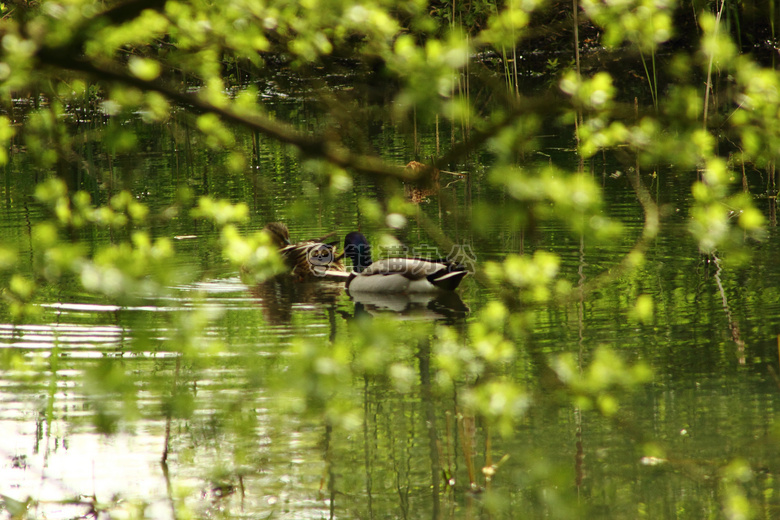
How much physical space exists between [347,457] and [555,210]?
2741mm

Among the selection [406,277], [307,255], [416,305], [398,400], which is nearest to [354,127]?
[398,400]

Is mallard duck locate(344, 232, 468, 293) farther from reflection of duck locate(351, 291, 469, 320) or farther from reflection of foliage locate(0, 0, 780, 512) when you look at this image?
reflection of foliage locate(0, 0, 780, 512)

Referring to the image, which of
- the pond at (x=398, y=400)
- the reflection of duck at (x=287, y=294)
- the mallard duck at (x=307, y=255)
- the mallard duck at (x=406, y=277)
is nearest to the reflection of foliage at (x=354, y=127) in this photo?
the pond at (x=398, y=400)

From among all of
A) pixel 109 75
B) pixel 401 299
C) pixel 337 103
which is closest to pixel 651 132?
pixel 337 103

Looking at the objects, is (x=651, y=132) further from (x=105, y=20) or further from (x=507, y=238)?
(x=507, y=238)

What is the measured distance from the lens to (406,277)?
930cm

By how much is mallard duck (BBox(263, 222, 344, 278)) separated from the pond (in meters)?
0.52

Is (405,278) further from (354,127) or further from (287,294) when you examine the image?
(354,127)

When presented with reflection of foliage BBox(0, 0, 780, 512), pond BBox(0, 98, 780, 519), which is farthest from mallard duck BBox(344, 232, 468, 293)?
reflection of foliage BBox(0, 0, 780, 512)

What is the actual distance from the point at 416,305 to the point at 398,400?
9.89 feet

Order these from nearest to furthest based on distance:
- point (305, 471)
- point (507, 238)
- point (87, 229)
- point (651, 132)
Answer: point (651, 132)
point (305, 471)
point (507, 238)
point (87, 229)

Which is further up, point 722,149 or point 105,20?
point 722,149

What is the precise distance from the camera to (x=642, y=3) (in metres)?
3.89

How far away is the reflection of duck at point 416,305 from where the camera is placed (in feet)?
27.4
